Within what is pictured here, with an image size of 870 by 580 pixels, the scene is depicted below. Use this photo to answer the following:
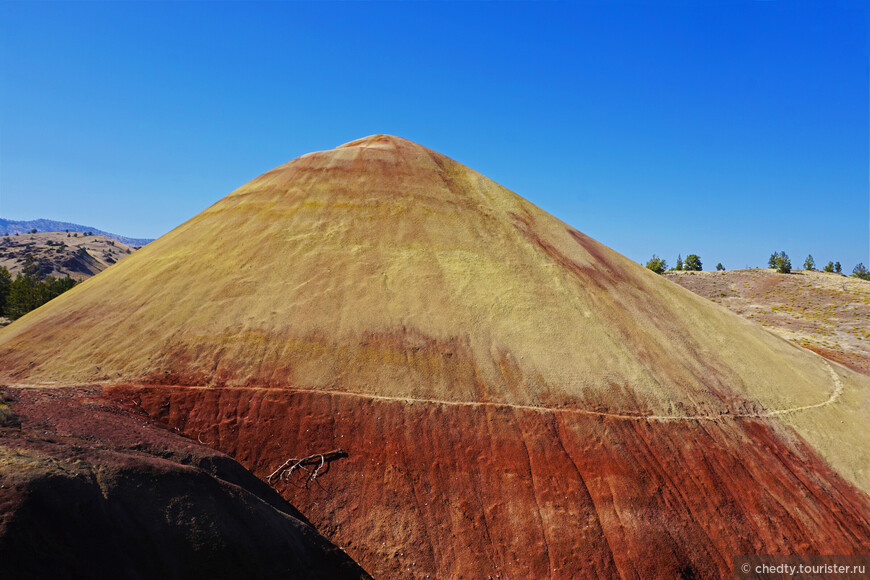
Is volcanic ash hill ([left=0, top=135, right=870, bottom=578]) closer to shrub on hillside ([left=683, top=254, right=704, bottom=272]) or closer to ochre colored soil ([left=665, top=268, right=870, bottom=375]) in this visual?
ochre colored soil ([left=665, top=268, right=870, bottom=375])

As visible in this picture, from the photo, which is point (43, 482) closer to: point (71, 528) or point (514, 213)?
point (71, 528)

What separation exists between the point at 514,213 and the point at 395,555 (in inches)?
769

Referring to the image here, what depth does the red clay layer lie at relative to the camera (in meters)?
11.1

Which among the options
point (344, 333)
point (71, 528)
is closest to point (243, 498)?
point (71, 528)

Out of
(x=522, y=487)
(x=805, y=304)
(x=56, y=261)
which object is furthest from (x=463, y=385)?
(x=56, y=261)

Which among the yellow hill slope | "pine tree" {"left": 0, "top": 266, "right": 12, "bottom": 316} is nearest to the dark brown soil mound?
the yellow hill slope

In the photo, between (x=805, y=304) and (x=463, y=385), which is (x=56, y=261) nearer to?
(x=463, y=385)

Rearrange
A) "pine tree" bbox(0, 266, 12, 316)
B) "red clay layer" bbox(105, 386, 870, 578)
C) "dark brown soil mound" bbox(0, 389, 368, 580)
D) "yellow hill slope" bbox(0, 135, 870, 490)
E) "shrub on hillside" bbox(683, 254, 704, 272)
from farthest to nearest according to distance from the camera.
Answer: "shrub on hillside" bbox(683, 254, 704, 272), "pine tree" bbox(0, 266, 12, 316), "yellow hill slope" bbox(0, 135, 870, 490), "red clay layer" bbox(105, 386, 870, 578), "dark brown soil mound" bbox(0, 389, 368, 580)

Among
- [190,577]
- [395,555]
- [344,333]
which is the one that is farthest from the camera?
[344,333]

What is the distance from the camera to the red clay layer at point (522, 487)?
1112cm

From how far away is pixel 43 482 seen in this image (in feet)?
17.9

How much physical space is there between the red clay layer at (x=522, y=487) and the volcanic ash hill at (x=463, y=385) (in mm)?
59

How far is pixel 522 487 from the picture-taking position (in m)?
12.5

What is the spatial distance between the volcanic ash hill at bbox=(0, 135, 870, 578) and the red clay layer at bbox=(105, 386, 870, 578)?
0.19ft
